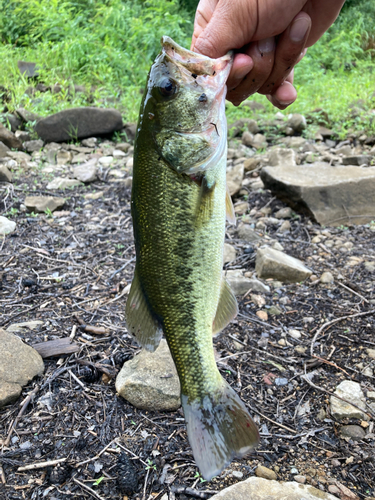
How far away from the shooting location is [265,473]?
2002 mm

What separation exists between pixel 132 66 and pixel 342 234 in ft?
20.8

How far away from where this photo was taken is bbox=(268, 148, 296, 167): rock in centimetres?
545

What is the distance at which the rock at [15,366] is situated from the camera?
2277 mm

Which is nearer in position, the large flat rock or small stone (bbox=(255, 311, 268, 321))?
small stone (bbox=(255, 311, 268, 321))

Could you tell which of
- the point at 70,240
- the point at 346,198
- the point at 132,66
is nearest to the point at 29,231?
the point at 70,240

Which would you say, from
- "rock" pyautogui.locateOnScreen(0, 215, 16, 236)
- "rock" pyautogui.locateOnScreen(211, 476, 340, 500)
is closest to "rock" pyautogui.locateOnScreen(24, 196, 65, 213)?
"rock" pyautogui.locateOnScreen(0, 215, 16, 236)

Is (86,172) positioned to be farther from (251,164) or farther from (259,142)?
(259,142)

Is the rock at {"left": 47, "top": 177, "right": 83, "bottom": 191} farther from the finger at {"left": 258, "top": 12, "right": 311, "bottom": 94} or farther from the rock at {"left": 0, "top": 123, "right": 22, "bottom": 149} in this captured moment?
the finger at {"left": 258, "top": 12, "right": 311, "bottom": 94}

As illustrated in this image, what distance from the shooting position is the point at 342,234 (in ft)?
Answer: 13.7

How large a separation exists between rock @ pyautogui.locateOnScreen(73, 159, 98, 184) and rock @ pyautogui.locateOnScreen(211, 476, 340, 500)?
15.2 ft

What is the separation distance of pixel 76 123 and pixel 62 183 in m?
1.58

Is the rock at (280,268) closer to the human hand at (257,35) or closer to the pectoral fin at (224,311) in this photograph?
the human hand at (257,35)

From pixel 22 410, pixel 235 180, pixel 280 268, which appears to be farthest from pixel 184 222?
pixel 235 180

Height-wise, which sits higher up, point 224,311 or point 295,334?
point 224,311
